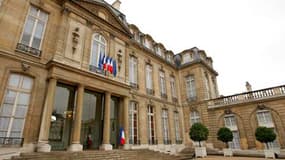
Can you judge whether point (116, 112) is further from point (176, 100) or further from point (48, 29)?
point (176, 100)

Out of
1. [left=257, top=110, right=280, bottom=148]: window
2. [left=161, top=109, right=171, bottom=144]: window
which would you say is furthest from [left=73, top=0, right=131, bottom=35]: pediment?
[left=257, top=110, right=280, bottom=148]: window

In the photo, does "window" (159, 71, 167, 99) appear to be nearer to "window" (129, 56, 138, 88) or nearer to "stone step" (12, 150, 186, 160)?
"window" (129, 56, 138, 88)

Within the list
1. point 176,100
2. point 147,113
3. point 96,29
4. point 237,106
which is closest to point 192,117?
point 176,100

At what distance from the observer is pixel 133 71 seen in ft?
40.2

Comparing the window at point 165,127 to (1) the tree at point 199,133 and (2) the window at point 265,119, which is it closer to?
(1) the tree at point 199,133

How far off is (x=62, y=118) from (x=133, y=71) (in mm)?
5504

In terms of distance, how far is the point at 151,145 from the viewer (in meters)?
11.2

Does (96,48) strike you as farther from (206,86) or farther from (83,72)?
(206,86)

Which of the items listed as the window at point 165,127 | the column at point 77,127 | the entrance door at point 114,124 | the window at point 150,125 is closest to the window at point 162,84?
the window at point 165,127

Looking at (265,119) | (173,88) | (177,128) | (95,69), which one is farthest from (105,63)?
(265,119)

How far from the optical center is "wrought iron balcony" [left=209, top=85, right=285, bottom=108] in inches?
457

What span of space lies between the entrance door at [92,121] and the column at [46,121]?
2.45 meters

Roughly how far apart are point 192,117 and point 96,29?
10339 millimetres

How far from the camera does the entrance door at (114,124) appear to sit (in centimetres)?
966
